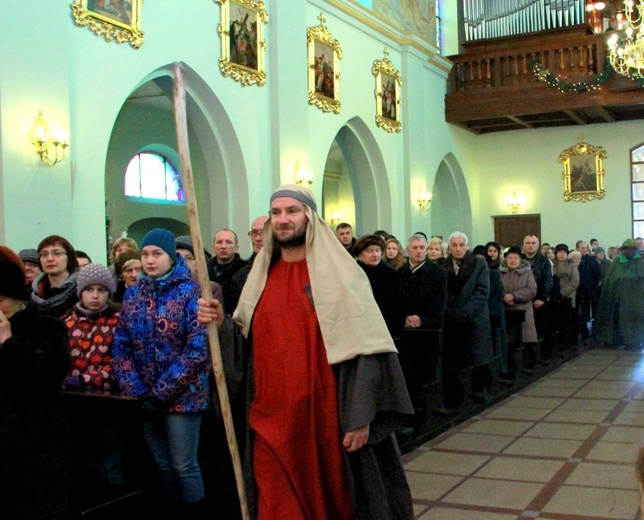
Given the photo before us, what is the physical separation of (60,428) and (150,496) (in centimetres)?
144

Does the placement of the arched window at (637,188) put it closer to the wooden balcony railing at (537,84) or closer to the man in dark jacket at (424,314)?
the wooden balcony railing at (537,84)

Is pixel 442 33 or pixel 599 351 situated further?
pixel 442 33

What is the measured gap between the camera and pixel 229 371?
3.45 metres

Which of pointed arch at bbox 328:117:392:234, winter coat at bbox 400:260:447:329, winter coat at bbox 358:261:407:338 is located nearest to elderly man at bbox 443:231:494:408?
winter coat at bbox 400:260:447:329

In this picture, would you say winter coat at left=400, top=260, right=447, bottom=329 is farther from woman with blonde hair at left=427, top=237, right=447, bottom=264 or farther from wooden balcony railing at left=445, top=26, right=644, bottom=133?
wooden balcony railing at left=445, top=26, right=644, bottom=133

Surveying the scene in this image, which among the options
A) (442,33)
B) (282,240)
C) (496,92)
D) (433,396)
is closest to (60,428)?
(282,240)

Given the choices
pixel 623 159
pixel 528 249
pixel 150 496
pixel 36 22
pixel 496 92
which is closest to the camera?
pixel 150 496

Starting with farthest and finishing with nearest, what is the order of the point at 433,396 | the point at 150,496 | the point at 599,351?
1. the point at 599,351
2. the point at 433,396
3. the point at 150,496

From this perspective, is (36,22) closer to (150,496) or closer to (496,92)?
(150,496)

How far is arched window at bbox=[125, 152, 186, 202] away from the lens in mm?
17656

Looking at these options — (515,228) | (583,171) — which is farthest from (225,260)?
(515,228)

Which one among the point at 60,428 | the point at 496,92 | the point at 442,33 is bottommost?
the point at 60,428

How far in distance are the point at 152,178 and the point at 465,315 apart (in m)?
11.5

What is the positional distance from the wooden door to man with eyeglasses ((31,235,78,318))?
1757 cm
